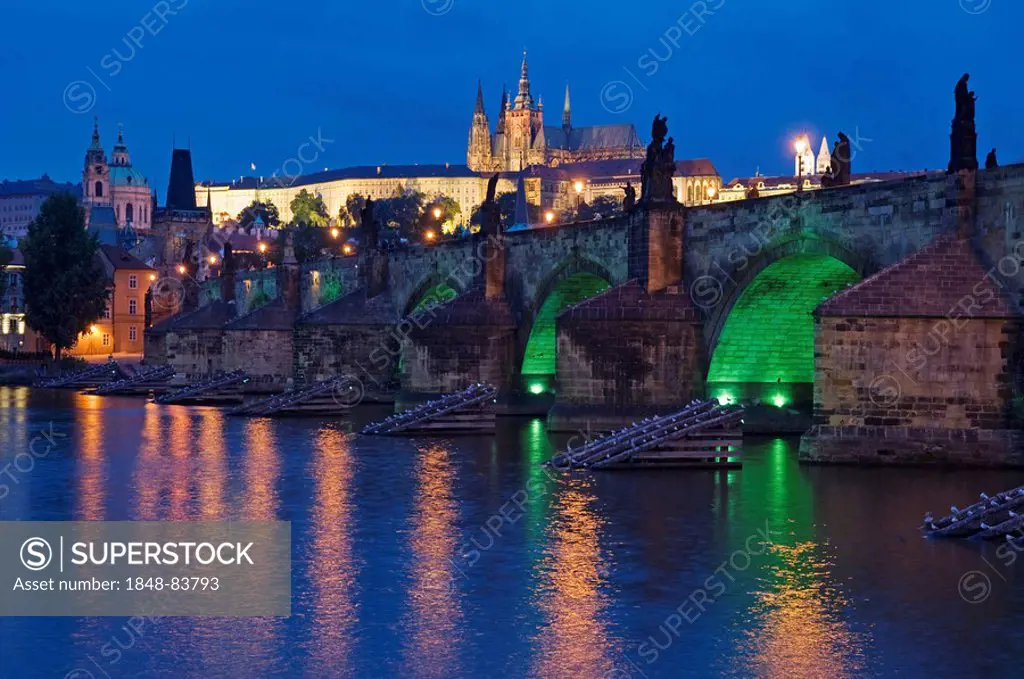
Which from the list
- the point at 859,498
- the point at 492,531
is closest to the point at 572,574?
the point at 492,531

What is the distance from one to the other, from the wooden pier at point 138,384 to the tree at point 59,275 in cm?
796

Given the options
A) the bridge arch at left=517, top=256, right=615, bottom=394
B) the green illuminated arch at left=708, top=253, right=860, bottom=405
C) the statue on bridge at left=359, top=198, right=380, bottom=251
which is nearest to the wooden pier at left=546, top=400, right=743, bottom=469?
the green illuminated arch at left=708, top=253, right=860, bottom=405

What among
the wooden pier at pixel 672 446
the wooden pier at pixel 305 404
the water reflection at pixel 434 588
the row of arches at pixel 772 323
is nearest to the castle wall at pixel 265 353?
the wooden pier at pixel 305 404

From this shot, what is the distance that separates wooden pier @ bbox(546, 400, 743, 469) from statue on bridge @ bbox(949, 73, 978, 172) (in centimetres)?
727

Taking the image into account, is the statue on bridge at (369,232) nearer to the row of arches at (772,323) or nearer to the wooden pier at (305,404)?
the wooden pier at (305,404)

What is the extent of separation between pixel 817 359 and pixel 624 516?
7.13 m

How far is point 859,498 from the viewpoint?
25.8 m

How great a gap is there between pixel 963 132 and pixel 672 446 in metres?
9.15

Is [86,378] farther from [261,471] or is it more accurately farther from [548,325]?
[261,471]

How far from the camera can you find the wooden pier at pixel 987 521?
21266 mm

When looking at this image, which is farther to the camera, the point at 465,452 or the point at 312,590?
the point at 465,452

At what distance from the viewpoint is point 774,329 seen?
38844mm

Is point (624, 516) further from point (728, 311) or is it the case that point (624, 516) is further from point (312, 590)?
point (728, 311)

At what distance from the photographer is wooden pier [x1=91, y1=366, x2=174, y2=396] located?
235ft
